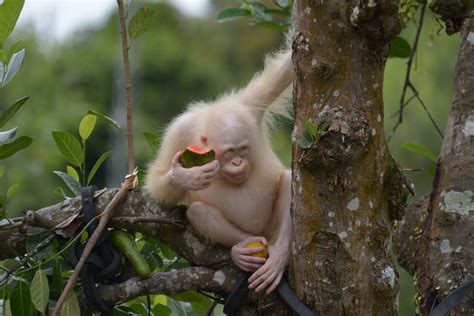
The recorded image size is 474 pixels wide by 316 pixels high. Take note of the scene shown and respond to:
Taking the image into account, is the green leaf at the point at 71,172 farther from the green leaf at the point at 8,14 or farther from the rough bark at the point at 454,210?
the rough bark at the point at 454,210

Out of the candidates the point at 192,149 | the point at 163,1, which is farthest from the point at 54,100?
the point at 192,149

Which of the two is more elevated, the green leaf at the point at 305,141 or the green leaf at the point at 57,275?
the green leaf at the point at 305,141

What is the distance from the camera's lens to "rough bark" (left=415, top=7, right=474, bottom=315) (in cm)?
289

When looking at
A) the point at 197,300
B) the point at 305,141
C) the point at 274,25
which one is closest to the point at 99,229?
the point at 197,300

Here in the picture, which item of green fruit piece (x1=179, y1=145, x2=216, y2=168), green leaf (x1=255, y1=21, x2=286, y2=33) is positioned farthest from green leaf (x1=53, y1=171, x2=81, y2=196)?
green leaf (x1=255, y1=21, x2=286, y2=33)

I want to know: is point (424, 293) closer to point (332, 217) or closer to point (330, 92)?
point (332, 217)

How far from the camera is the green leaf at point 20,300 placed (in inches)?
123

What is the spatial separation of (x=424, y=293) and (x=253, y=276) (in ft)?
1.81

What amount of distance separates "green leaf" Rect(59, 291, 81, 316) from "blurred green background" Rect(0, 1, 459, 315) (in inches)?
500

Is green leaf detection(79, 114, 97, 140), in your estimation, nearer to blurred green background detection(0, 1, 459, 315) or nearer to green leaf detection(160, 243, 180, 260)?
green leaf detection(160, 243, 180, 260)

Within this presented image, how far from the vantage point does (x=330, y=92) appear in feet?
8.85

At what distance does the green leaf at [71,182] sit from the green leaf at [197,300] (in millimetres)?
540

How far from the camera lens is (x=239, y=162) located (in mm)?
3650

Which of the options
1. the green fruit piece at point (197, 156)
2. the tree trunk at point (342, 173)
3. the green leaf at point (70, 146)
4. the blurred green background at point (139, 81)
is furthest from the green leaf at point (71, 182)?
the blurred green background at point (139, 81)
